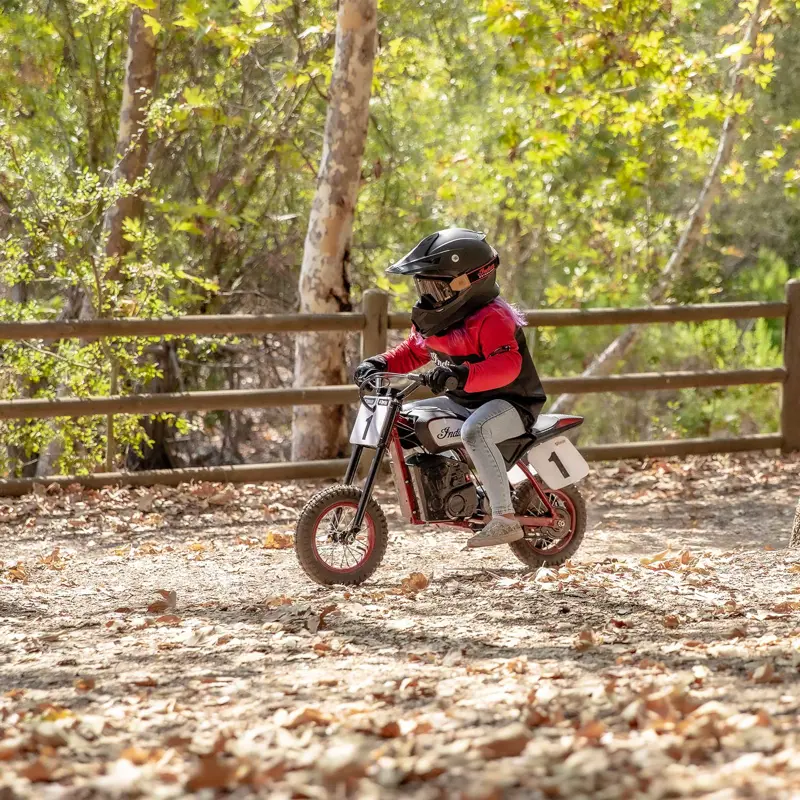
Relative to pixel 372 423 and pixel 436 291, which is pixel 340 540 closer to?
pixel 372 423

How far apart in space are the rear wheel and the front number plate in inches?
34.7

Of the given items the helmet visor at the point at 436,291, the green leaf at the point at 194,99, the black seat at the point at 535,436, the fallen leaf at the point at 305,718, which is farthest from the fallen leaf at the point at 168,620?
the green leaf at the point at 194,99

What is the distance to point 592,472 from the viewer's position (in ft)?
29.9

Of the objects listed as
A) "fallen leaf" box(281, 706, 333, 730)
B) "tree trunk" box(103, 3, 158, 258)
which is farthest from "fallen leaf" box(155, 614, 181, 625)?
"tree trunk" box(103, 3, 158, 258)

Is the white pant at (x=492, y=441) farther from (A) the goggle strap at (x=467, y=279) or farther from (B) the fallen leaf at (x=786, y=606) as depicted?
(B) the fallen leaf at (x=786, y=606)

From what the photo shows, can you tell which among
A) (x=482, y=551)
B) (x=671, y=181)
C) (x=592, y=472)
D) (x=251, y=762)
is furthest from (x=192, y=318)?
(x=671, y=181)

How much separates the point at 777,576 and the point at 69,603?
128 inches

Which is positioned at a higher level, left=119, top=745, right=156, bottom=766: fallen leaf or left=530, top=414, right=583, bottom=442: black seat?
left=530, top=414, right=583, bottom=442: black seat

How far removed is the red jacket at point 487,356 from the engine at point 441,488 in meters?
0.33

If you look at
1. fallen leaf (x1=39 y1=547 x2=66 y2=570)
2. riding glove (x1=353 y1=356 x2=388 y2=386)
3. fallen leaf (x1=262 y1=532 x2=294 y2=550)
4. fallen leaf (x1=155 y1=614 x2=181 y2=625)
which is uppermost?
riding glove (x1=353 y1=356 x2=388 y2=386)

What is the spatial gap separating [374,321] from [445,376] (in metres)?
3.18

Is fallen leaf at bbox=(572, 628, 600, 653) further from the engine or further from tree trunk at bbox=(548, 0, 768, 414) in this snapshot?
tree trunk at bbox=(548, 0, 768, 414)

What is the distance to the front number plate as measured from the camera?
5336 mm

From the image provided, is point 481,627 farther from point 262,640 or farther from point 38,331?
point 38,331
